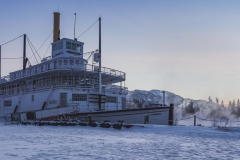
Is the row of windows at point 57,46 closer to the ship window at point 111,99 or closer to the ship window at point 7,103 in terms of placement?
the ship window at point 111,99

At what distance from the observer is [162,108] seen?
87.7 feet

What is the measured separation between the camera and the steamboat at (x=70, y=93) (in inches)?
1046

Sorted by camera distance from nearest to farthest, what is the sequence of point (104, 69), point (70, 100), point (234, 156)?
point (234, 156) < point (70, 100) < point (104, 69)

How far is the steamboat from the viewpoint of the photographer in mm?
26578

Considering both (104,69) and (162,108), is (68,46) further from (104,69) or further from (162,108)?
(162,108)

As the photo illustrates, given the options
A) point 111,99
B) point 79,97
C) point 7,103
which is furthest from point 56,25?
point 111,99

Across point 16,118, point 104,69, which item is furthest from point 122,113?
point 16,118

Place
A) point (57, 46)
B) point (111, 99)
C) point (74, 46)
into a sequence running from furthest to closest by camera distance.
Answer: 1. point (57, 46)
2. point (74, 46)
3. point (111, 99)

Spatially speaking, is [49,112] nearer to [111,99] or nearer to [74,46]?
[111,99]

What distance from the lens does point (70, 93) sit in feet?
100

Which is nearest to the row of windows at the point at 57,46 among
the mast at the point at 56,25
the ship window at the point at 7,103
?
the mast at the point at 56,25

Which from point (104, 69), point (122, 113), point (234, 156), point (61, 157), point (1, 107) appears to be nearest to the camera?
point (61, 157)

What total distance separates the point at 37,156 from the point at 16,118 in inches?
1009

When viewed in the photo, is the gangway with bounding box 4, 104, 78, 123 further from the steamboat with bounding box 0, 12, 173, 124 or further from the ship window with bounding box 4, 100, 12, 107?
the ship window with bounding box 4, 100, 12, 107
